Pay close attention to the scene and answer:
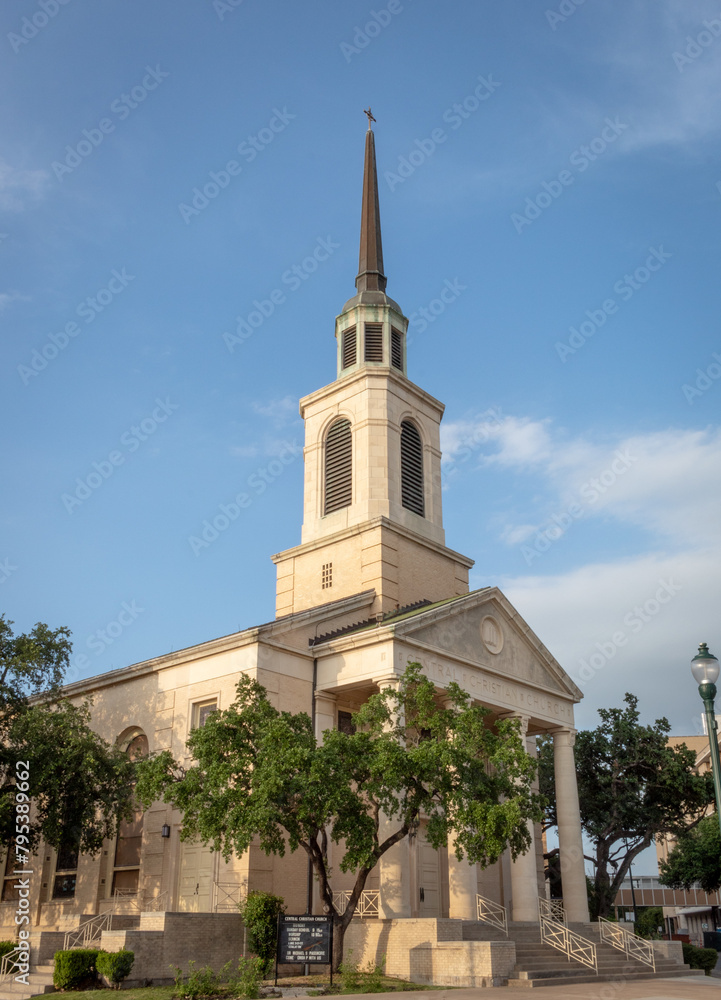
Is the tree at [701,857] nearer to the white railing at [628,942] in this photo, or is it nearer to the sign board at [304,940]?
the white railing at [628,942]

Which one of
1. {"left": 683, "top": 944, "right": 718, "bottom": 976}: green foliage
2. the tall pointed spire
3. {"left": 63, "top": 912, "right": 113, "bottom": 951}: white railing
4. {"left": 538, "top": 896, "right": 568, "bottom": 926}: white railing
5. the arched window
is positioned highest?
the tall pointed spire

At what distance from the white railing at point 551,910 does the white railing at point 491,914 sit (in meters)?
1.28

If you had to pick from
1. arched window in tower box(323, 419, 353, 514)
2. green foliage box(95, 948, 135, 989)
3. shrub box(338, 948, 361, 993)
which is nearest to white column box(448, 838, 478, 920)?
shrub box(338, 948, 361, 993)

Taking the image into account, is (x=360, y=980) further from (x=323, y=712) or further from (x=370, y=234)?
(x=370, y=234)

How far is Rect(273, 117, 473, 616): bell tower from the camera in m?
34.1

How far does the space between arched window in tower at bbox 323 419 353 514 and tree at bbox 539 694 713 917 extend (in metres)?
16.1

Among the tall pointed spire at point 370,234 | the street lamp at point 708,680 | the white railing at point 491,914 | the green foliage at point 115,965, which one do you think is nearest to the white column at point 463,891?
the white railing at point 491,914

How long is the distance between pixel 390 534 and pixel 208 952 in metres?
16.1

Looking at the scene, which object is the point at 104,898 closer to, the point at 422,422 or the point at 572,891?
the point at 572,891

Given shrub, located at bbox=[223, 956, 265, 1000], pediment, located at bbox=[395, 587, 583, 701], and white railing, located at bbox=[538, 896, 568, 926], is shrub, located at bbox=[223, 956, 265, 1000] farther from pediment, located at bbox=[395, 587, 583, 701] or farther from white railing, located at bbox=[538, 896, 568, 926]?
white railing, located at bbox=[538, 896, 568, 926]

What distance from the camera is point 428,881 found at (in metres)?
29.1

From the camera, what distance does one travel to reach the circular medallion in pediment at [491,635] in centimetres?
3062

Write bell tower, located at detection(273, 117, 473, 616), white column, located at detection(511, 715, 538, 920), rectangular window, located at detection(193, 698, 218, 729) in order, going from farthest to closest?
bell tower, located at detection(273, 117, 473, 616), rectangular window, located at detection(193, 698, 218, 729), white column, located at detection(511, 715, 538, 920)

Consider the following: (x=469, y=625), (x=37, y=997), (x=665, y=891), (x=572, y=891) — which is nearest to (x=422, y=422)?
(x=469, y=625)
